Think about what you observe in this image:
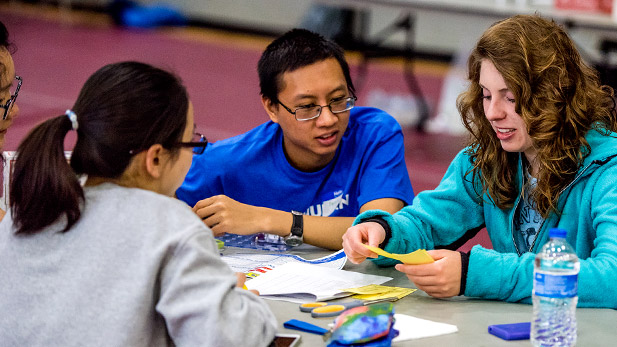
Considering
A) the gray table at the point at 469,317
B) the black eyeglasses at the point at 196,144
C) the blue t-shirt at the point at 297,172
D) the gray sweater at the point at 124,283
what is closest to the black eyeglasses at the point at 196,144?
the black eyeglasses at the point at 196,144

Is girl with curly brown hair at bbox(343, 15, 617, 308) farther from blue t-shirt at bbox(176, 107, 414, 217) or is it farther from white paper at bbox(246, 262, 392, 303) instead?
blue t-shirt at bbox(176, 107, 414, 217)

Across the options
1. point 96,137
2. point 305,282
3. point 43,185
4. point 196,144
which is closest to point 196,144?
point 196,144

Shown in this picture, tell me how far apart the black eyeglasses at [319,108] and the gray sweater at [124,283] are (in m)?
1.19

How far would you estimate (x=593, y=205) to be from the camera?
1.93m

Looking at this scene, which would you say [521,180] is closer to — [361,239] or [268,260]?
[361,239]

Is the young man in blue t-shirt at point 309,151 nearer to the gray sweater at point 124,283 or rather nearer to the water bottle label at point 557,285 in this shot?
the water bottle label at point 557,285

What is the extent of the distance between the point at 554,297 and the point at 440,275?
0.35 metres

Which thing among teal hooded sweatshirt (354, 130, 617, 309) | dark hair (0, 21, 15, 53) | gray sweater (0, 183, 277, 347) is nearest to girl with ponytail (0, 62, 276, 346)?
gray sweater (0, 183, 277, 347)

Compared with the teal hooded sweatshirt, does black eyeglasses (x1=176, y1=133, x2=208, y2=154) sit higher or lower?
higher

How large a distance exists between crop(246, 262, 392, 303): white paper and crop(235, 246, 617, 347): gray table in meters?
0.05

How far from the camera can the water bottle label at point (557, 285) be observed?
1.49 m

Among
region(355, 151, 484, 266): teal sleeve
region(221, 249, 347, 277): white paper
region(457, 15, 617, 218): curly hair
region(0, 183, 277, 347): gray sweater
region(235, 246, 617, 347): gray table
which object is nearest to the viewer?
region(0, 183, 277, 347): gray sweater

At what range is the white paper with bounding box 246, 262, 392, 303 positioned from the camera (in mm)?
1864

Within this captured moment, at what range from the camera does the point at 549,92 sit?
1950mm
